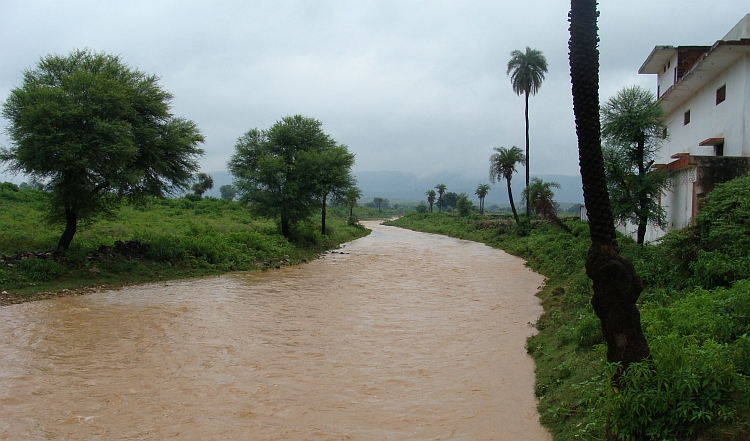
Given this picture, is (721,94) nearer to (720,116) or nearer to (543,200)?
(720,116)

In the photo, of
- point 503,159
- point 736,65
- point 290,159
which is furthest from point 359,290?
point 503,159

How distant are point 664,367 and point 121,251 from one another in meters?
20.0

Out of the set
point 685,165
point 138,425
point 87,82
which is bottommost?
point 138,425

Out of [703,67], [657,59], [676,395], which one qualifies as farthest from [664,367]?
[657,59]

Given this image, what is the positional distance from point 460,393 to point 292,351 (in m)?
4.06

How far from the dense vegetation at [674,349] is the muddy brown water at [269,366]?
2.18 feet

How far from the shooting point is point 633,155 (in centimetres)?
1855

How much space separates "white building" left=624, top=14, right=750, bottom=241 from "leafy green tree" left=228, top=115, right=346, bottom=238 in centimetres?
1920

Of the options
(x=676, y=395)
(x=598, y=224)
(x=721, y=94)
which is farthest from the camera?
(x=721, y=94)

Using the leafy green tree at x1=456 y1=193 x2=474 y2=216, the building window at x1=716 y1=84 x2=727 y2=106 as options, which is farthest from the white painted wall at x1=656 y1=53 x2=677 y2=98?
the leafy green tree at x1=456 y1=193 x2=474 y2=216

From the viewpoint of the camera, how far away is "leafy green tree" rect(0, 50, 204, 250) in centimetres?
1700

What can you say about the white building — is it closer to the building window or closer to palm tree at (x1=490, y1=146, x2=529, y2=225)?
the building window

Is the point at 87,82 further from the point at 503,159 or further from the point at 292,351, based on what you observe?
the point at 503,159

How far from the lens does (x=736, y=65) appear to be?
17156 mm
